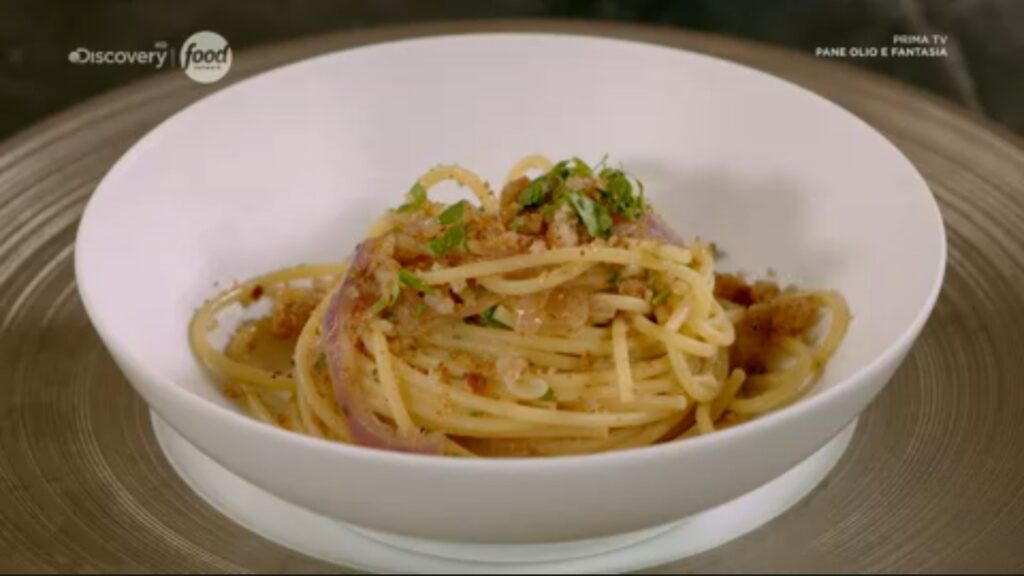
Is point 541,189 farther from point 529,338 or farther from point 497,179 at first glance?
point 497,179

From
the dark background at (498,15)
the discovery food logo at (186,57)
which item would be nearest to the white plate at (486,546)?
the discovery food logo at (186,57)

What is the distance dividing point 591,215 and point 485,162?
1.97 ft

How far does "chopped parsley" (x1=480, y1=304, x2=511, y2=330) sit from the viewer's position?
2.34 metres

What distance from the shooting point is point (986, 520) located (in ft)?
6.80

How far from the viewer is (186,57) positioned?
340 centimetres

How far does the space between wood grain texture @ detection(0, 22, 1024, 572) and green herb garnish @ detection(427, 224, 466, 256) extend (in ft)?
1.73

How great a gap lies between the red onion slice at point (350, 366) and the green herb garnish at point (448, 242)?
0.34 feet

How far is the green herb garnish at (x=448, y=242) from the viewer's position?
2318 mm

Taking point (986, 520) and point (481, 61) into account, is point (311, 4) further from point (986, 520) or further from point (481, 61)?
point (986, 520)

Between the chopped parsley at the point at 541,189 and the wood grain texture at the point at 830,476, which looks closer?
the wood grain texture at the point at 830,476

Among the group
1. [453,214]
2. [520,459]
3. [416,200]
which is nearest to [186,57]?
[416,200]

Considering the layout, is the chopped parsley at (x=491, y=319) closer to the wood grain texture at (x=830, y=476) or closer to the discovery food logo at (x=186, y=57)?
the wood grain texture at (x=830, y=476)

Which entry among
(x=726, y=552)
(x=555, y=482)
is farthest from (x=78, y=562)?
(x=726, y=552)

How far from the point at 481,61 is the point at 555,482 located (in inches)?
52.3
